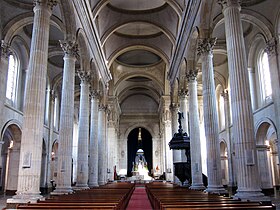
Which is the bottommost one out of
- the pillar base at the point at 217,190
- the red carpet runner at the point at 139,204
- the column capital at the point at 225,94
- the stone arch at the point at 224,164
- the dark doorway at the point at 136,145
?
the red carpet runner at the point at 139,204

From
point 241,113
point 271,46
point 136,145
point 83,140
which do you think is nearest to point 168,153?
point 136,145

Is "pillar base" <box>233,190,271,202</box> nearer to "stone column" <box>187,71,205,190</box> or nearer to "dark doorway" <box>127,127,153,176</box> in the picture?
→ "stone column" <box>187,71,205,190</box>

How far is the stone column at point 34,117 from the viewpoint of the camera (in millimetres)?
9211

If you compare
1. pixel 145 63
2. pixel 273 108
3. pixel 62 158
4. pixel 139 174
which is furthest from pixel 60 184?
pixel 139 174

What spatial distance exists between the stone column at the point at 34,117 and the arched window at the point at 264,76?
14.6 metres

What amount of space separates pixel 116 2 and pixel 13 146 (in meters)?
13.0

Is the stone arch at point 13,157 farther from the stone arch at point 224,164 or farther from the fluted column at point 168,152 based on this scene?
the stone arch at point 224,164

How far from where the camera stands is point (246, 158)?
30.1 ft

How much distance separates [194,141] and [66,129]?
7304 millimetres

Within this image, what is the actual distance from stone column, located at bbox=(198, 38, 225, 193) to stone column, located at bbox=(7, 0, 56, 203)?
727 cm

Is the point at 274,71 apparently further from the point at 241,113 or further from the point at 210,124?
the point at 241,113

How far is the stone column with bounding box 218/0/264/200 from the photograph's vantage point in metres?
9.02

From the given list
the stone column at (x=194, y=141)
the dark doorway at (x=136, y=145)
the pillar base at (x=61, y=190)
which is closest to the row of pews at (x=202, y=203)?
the pillar base at (x=61, y=190)

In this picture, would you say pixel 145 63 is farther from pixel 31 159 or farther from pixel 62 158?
pixel 31 159
